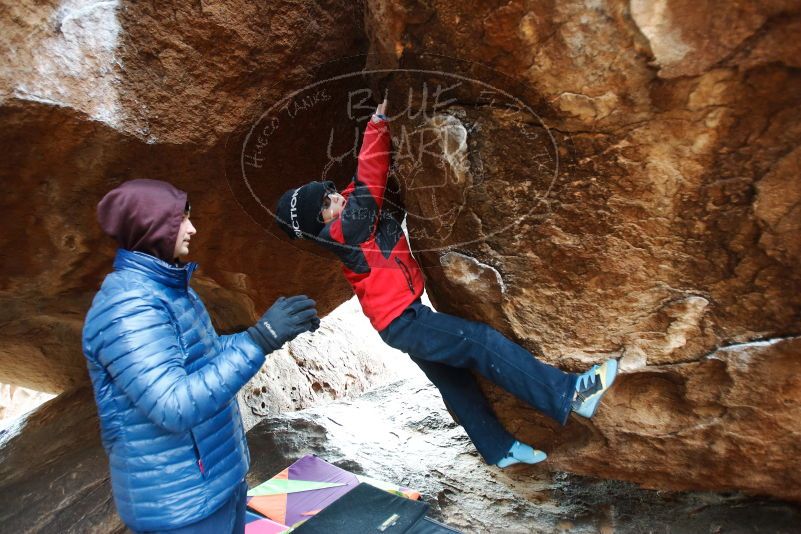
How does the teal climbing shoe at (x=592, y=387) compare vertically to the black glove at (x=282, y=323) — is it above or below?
below

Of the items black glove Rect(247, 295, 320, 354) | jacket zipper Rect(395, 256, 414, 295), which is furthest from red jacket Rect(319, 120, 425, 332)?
black glove Rect(247, 295, 320, 354)

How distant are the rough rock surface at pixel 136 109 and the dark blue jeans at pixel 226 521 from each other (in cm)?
149

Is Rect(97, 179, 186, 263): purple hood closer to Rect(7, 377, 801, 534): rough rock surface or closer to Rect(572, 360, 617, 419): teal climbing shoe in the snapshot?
Rect(572, 360, 617, 419): teal climbing shoe

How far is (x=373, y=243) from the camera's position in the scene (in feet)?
7.59

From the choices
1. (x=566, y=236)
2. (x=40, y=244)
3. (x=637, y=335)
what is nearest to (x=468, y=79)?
(x=566, y=236)

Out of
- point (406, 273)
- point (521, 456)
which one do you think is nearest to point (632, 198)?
point (406, 273)

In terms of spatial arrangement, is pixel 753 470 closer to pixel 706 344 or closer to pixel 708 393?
pixel 708 393

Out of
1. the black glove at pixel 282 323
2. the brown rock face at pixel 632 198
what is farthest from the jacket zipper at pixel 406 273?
the black glove at pixel 282 323

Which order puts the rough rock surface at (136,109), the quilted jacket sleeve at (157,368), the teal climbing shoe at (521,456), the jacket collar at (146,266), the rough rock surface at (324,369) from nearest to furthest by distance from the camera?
the quilted jacket sleeve at (157,368) → the jacket collar at (146,266) → the rough rock surface at (136,109) → the teal climbing shoe at (521,456) → the rough rock surface at (324,369)

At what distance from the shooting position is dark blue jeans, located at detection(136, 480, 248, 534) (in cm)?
171

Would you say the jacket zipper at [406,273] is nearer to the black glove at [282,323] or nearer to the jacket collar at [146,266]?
the black glove at [282,323]

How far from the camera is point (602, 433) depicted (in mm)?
2389

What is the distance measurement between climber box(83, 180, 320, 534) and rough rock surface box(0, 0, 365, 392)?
0.89m

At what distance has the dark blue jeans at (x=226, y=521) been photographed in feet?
5.60
